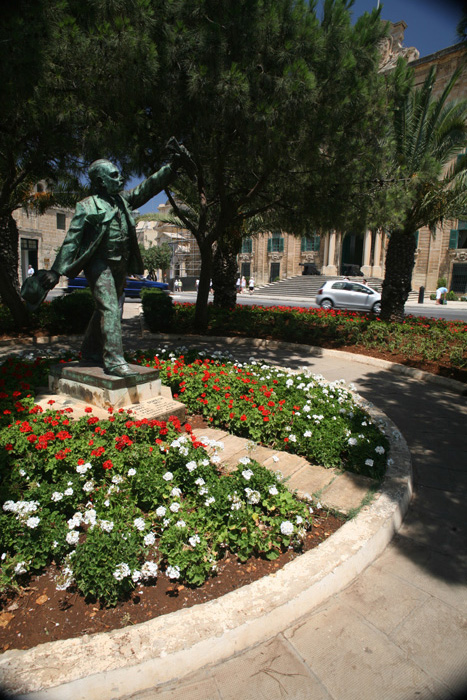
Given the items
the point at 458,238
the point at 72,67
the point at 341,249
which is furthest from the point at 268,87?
the point at 341,249

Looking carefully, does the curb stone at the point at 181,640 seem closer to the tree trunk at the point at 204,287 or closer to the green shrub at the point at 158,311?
the tree trunk at the point at 204,287

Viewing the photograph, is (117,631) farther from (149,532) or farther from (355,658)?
(355,658)

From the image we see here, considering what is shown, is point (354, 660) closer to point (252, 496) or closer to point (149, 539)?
point (252, 496)

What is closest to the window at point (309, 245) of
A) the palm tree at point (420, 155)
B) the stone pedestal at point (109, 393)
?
the palm tree at point (420, 155)

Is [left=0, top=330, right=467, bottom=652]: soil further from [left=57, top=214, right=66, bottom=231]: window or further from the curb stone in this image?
[left=57, top=214, right=66, bottom=231]: window

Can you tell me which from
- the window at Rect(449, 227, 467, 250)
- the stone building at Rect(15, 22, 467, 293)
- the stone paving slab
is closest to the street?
the stone building at Rect(15, 22, 467, 293)

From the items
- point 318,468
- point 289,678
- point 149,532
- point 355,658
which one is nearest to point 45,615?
point 149,532

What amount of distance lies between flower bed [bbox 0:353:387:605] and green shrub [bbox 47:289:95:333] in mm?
5946

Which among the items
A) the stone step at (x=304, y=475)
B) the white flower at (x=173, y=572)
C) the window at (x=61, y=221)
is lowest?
the stone step at (x=304, y=475)

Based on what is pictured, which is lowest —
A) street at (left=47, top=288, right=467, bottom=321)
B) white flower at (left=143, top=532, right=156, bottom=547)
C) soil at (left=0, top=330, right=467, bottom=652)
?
street at (left=47, top=288, right=467, bottom=321)

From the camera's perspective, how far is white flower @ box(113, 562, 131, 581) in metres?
2.08

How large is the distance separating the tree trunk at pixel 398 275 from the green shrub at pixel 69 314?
784cm

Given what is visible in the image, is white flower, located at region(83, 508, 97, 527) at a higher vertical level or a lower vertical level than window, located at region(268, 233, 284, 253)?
lower

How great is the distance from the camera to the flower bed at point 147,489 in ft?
7.46
